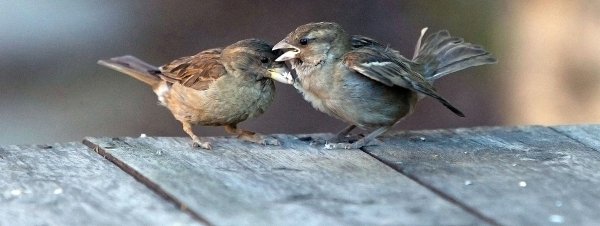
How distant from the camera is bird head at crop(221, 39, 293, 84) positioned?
505 centimetres

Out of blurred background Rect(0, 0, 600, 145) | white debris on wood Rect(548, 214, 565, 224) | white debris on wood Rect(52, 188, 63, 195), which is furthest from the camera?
blurred background Rect(0, 0, 600, 145)

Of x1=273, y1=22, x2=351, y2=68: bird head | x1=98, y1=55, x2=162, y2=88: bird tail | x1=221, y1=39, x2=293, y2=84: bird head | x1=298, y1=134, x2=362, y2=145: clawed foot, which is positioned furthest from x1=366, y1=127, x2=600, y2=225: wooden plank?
x1=98, y1=55, x2=162, y2=88: bird tail

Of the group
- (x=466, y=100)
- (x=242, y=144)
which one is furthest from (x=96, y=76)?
(x=242, y=144)

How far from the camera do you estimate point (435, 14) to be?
11.1 metres

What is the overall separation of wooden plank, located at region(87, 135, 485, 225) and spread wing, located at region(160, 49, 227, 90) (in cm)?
83

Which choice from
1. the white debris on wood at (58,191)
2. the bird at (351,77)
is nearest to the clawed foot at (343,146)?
the bird at (351,77)

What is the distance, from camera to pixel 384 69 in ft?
16.1

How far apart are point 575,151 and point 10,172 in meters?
1.92

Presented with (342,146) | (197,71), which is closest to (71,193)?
(342,146)

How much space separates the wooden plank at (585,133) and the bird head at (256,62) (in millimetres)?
1196

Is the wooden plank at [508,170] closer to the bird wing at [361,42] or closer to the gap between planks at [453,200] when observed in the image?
the gap between planks at [453,200]

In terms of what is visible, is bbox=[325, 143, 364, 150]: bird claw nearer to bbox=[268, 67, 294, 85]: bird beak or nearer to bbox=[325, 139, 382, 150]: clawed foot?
bbox=[325, 139, 382, 150]: clawed foot

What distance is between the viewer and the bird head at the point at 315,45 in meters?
5.03

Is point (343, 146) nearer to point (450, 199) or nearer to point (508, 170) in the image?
point (508, 170)
